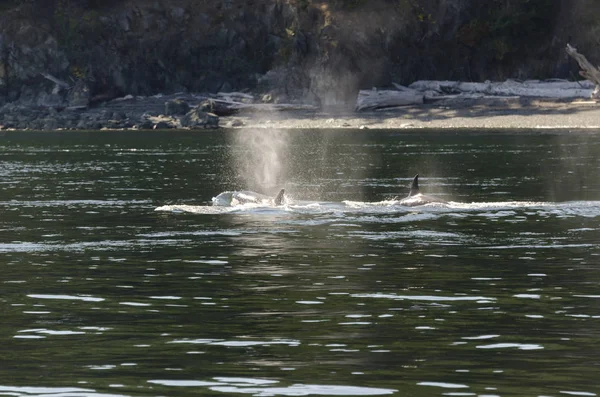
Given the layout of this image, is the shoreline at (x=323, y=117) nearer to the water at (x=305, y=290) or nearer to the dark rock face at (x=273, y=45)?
the dark rock face at (x=273, y=45)

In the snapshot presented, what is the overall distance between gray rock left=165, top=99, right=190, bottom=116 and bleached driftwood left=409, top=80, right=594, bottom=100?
71.7 feet

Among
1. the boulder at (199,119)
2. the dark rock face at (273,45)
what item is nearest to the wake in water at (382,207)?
the boulder at (199,119)

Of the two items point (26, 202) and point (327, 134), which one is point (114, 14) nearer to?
point (327, 134)

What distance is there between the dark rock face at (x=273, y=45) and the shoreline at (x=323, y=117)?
3671 mm

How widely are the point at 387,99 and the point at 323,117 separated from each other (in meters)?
5.93

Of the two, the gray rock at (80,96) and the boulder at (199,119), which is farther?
the gray rock at (80,96)

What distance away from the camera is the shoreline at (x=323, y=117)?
97188 millimetres

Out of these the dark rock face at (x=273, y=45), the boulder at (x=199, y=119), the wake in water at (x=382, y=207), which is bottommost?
the boulder at (x=199, y=119)

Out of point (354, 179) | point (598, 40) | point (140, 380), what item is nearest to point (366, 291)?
point (140, 380)

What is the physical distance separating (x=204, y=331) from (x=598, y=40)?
318 ft

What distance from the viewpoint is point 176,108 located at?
373ft

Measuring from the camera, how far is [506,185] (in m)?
45.9

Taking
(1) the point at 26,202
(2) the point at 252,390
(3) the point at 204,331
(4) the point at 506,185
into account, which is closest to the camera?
(2) the point at 252,390

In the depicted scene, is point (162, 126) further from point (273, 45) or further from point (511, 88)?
point (511, 88)
